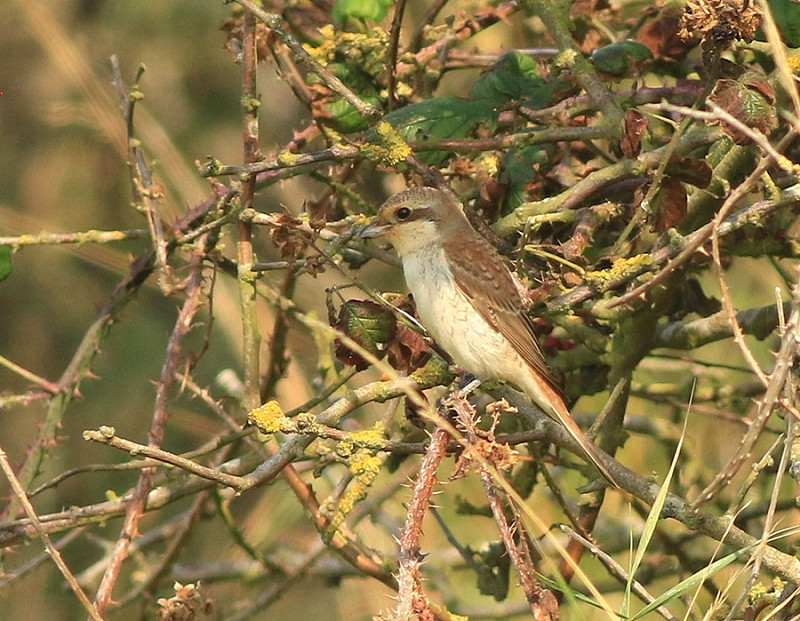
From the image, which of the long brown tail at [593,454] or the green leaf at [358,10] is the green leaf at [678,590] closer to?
the long brown tail at [593,454]

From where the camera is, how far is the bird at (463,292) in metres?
3.24

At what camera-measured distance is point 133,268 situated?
3.53 m

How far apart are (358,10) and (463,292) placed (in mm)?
841

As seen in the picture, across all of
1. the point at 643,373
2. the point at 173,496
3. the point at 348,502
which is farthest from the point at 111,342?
the point at 348,502

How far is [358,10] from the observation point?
11.1 feet

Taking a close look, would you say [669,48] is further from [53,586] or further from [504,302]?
[53,586]

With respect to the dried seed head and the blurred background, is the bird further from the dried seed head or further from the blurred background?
the blurred background

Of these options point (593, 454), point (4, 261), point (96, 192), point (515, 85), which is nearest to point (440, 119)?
point (515, 85)

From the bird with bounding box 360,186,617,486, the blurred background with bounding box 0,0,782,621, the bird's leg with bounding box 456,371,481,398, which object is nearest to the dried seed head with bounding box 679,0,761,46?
the bird with bounding box 360,186,617,486

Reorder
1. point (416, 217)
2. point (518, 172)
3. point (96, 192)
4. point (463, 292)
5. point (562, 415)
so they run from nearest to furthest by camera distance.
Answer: point (562, 415) < point (518, 172) < point (416, 217) < point (463, 292) < point (96, 192)

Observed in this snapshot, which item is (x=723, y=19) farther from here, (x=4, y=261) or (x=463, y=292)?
(x=4, y=261)

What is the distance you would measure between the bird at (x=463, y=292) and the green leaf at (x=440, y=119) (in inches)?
6.5

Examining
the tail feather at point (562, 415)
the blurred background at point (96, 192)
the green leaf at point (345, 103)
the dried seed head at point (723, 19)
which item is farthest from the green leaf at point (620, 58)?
the blurred background at point (96, 192)

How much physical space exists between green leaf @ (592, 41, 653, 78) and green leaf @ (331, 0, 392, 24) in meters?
0.65
